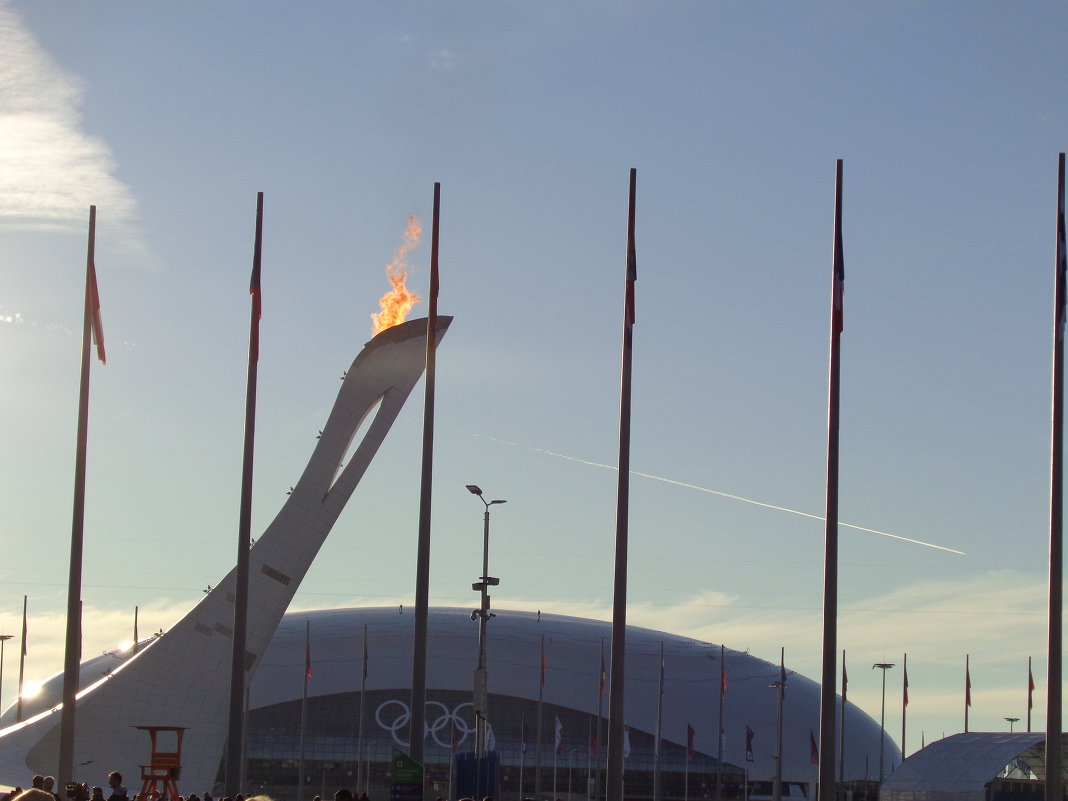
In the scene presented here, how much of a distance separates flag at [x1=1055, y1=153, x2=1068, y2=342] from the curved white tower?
21.6 metres

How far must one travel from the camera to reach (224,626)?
5238cm

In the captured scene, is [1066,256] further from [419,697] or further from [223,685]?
[223,685]

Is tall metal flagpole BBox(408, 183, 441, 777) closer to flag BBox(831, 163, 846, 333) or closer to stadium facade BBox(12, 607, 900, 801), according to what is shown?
flag BBox(831, 163, 846, 333)

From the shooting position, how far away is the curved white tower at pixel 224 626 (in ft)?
167

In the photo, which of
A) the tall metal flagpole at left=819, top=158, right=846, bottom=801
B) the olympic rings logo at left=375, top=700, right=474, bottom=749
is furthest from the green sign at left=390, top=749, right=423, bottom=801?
the olympic rings logo at left=375, top=700, right=474, bottom=749

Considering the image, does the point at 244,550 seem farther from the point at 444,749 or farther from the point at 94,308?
the point at 444,749

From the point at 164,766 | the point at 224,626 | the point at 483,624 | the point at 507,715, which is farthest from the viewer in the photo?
the point at 507,715

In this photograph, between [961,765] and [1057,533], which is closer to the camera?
[1057,533]

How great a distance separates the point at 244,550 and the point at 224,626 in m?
17.9

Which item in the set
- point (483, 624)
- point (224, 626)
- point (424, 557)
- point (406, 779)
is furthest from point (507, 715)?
point (406, 779)

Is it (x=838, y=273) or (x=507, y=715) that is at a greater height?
(x=838, y=273)

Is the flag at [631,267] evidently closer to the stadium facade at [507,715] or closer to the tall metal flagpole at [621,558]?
the tall metal flagpole at [621,558]

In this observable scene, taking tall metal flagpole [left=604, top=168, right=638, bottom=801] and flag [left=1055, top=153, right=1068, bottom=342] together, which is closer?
tall metal flagpole [left=604, top=168, right=638, bottom=801]

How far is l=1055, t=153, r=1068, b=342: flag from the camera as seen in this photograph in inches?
1283
